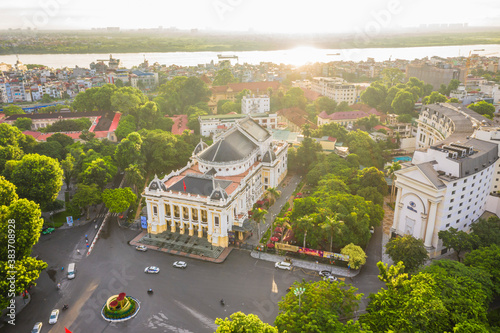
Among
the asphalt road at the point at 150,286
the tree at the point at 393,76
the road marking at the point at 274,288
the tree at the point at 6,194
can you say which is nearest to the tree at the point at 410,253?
the asphalt road at the point at 150,286

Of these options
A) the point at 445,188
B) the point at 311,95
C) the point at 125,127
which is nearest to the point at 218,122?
the point at 125,127

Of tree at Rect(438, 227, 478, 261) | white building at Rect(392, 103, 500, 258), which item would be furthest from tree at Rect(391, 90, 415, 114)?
tree at Rect(438, 227, 478, 261)

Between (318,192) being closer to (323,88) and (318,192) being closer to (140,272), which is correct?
(140,272)

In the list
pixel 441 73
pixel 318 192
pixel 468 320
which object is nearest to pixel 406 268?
pixel 468 320

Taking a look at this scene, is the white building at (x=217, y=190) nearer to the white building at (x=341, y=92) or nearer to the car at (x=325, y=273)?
the car at (x=325, y=273)

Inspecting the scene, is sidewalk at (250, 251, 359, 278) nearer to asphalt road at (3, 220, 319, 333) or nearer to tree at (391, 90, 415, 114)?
asphalt road at (3, 220, 319, 333)

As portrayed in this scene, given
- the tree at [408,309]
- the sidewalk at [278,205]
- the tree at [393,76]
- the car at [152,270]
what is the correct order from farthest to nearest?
the tree at [393,76] → the sidewalk at [278,205] → the car at [152,270] → the tree at [408,309]
